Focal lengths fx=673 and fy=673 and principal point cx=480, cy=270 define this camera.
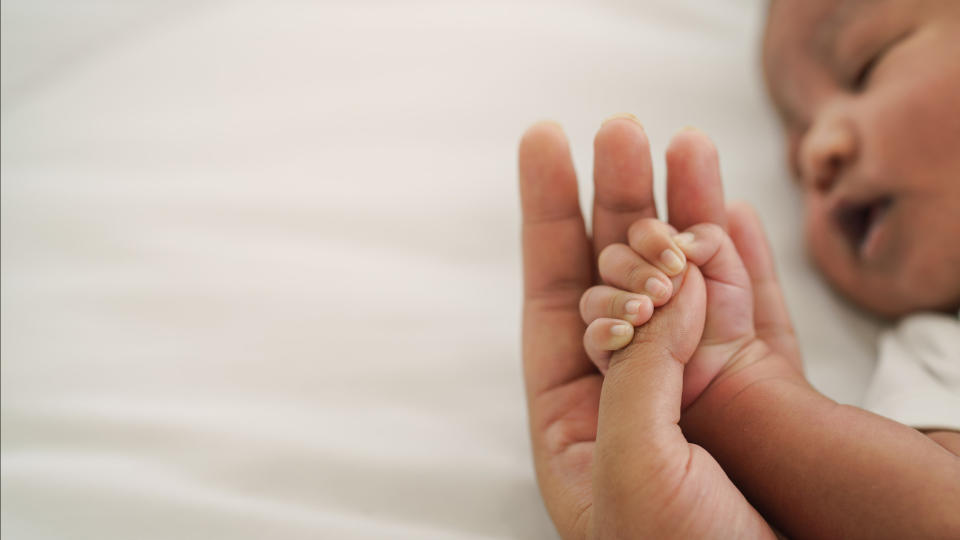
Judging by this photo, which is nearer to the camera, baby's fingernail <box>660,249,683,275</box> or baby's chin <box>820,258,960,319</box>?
baby's fingernail <box>660,249,683,275</box>

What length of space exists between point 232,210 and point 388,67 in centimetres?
31

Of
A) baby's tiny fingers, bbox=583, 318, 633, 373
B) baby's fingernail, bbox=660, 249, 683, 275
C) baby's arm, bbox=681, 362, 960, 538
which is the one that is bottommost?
baby's arm, bbox=681, 362, 960, 538

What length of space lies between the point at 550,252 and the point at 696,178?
0.53 feet

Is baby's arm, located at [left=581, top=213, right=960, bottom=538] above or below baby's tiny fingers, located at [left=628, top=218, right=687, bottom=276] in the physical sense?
below

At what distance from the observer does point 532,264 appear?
71 cm

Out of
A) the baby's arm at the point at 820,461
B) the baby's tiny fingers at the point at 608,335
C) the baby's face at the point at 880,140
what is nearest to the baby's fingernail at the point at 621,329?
the baby's tiny fingers at the point at 608,335

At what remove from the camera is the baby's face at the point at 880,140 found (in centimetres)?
74

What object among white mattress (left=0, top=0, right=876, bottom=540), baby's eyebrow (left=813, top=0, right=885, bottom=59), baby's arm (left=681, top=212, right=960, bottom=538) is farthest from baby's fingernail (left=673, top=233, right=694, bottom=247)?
baby's eyebrow (left=813, top=0, right=885, bottom=59)

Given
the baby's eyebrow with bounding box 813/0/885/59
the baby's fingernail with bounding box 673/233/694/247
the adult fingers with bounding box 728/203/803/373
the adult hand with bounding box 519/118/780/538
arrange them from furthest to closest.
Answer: the baby's eyebrow with bounding box 813/0/885/59
the adult fingers with bounding box 728/203/803/373
the baby's fingernail with bounding box 673/233/694/247
the adult hand with bounding box 519/118/780/538

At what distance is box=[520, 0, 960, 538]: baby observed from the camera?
490 millimetres

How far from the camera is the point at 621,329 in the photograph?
54 centimetres

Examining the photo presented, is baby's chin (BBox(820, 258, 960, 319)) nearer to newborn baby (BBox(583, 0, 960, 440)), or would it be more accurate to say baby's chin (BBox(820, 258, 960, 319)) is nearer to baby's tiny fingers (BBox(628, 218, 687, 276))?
newborn baby (BBox(583, 0, 960, 440))

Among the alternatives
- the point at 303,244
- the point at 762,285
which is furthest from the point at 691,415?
the point at 303,244

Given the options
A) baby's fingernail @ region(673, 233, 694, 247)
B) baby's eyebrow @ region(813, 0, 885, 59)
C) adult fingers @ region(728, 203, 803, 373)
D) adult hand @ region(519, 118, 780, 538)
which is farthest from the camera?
baby's eyebrow @ region(813, 0, 885, 59)
